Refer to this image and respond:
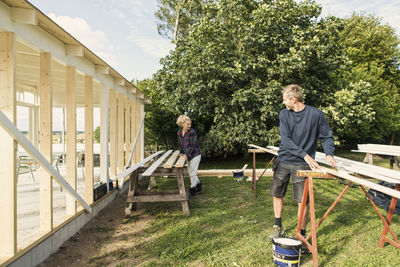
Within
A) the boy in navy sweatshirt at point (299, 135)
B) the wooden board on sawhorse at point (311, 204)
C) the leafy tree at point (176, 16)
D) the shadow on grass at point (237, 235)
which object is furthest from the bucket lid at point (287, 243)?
the leafy tree at point (176, 16)

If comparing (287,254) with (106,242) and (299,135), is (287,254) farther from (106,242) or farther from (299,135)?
(106,242)

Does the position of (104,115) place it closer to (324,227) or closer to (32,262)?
(32,262)

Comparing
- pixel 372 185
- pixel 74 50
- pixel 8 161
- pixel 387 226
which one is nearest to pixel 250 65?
pixel 74 50

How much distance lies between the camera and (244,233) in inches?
147

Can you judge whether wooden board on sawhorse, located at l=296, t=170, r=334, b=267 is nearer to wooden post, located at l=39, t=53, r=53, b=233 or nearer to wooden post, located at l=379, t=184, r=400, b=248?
wooden post, located at l=379, t=184, r=400, b=248

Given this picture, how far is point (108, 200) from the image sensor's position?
17.7ft

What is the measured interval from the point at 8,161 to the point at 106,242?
1691mm

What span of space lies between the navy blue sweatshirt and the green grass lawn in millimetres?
1164

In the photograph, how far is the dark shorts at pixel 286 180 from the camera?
121 inches

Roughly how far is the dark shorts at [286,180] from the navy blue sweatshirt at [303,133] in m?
0.07

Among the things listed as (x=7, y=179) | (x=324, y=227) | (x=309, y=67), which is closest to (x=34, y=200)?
(x=7, y=179)

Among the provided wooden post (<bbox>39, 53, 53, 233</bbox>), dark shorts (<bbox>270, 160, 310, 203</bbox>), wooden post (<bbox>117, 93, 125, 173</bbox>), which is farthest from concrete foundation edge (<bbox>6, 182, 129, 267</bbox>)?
dark shorts (<bbox>270, 160, 310, 203</bbox>)

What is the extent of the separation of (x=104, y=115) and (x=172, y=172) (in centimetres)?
193

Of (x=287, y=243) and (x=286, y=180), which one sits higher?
(x=286, y=180)
